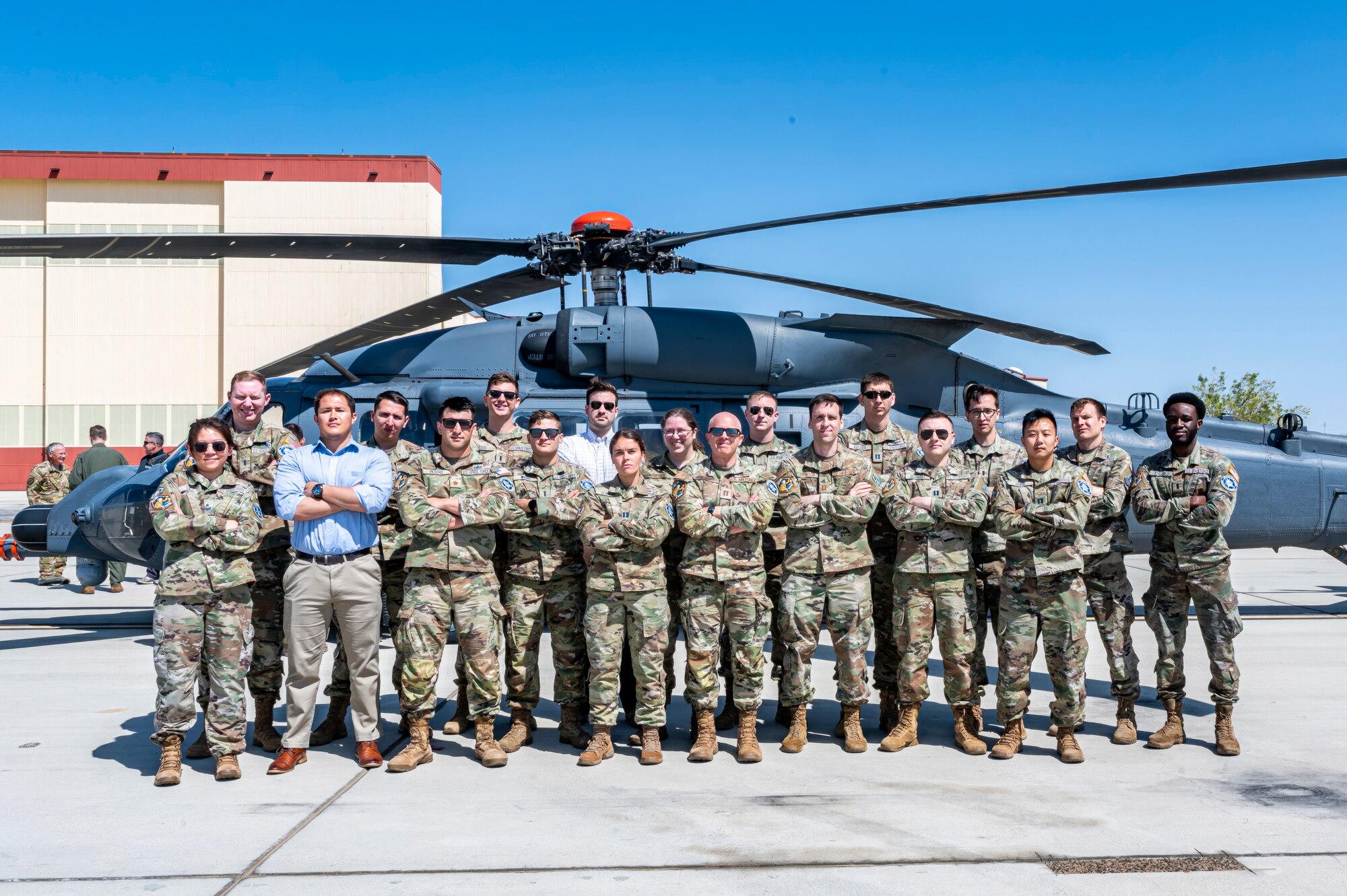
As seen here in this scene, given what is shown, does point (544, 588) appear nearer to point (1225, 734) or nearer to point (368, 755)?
point (368, 755)

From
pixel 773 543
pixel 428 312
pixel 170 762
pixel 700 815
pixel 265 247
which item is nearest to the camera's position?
pixel 700 815

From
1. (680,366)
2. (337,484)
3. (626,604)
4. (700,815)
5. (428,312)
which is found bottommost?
(700,815)

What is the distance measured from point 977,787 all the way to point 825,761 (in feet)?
2.41

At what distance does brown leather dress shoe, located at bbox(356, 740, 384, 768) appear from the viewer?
4.98m

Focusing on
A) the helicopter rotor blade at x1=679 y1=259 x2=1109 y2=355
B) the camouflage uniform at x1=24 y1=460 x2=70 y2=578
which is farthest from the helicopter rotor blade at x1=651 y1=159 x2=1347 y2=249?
the camouflage uniform at x1=24 y1=460 x2=70 y2=578

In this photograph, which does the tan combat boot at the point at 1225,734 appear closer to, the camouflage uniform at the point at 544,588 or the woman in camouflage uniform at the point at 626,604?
the woman in camouflage uniform at the point at 626,604

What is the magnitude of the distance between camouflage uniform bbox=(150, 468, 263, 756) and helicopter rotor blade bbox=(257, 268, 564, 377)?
3955 mm

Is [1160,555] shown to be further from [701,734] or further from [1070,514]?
[701,734]

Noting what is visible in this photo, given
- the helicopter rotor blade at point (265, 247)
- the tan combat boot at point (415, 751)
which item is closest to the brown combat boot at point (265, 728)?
the tan combat boot at point (415, 751)

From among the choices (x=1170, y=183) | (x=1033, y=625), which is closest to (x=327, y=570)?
(x=1033, y=625)

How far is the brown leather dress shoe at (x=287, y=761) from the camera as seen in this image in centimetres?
486

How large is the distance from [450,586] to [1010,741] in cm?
281

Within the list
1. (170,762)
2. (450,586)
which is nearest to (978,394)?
(450,586)

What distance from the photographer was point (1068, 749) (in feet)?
16.8
